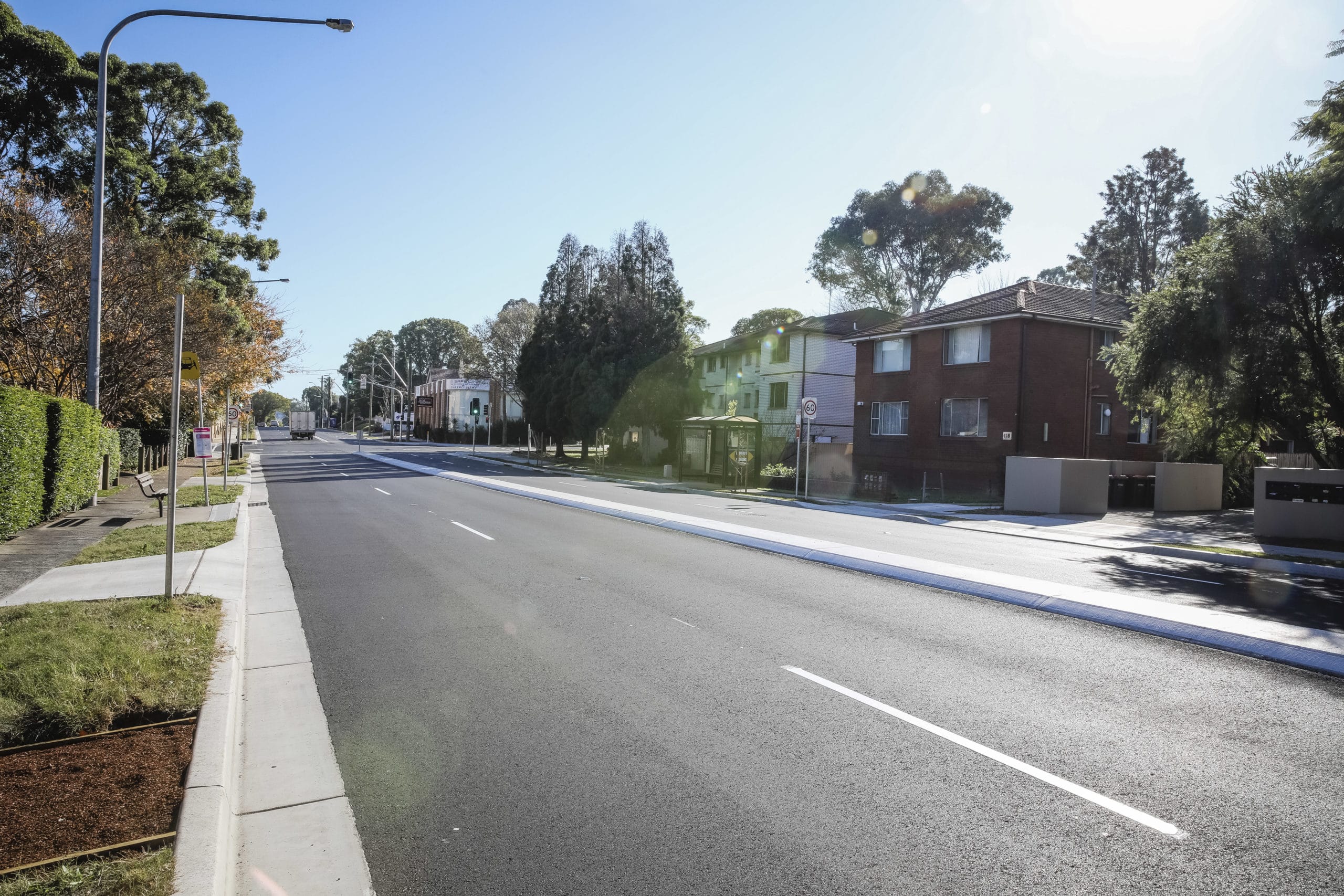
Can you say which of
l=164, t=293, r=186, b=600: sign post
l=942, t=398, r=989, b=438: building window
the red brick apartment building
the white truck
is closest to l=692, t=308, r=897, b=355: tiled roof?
the red brick apartment building

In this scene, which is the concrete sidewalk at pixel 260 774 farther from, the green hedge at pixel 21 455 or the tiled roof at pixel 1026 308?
the tiled roof at pixel 1026 308

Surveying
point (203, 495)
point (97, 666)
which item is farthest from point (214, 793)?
point (203, 495)

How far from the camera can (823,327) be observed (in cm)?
4875

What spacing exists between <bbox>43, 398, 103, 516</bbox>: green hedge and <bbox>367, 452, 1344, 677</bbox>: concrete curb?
38.0ft

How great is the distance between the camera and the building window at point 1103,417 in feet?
112

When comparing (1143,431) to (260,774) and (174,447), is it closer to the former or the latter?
(174,447)

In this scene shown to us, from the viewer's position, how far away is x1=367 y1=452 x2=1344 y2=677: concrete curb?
784 centimetres

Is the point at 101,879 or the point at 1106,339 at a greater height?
the point at 1106,339

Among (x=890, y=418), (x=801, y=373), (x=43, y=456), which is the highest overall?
(x=801, y=373)

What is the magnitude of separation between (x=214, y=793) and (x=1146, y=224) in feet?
205

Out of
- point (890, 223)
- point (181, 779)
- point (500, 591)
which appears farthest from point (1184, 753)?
point (890, 223)

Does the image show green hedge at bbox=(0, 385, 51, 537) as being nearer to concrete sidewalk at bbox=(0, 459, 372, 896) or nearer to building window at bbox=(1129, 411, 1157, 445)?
concrete sidewalk at bbox=(0, 459, 372, 896)

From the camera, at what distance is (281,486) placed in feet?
92.3

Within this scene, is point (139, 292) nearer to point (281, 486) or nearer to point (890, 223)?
point (281, 486)
